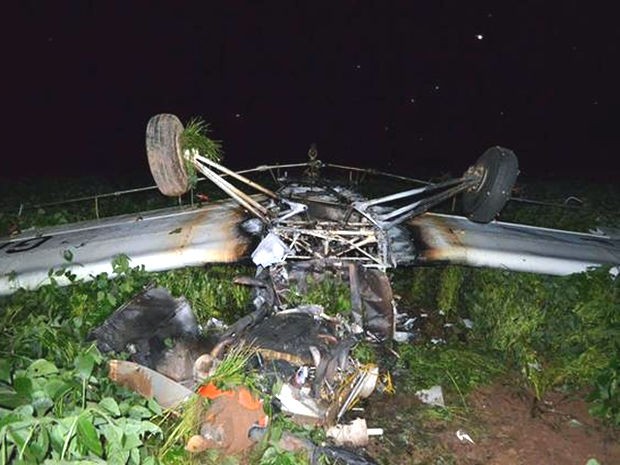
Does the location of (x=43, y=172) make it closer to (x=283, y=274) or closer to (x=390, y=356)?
(x=283, y=274)

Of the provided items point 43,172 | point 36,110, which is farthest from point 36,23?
point 43,172

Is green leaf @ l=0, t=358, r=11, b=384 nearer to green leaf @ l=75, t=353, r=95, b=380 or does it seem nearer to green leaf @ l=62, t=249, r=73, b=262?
green leaf @ l=75, t=353, r=95, b=380

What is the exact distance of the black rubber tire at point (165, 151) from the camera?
440cm

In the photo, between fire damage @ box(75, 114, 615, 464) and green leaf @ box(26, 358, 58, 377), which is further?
fire damage @ box(75, 114, 615, 464)

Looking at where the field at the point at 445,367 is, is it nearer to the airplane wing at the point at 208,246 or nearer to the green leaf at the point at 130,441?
the green leaf at the point at 130,441

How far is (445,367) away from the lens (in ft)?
16.6

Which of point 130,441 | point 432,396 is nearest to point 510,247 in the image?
point 432,396

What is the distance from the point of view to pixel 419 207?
5262mm

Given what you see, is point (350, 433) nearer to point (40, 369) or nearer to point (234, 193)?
point (40, 369)

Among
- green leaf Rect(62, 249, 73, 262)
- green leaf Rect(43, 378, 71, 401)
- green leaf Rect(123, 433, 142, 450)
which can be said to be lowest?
green leaf Rect(123, 433, 142, 450)

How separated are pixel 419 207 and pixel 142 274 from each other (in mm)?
3527

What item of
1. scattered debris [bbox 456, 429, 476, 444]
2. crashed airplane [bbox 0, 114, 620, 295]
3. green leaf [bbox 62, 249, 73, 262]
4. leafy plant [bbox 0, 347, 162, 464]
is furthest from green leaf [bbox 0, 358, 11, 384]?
scattered debris [bbox 456, 429, 476, 444]

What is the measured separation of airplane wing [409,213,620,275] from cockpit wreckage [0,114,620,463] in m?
0.02

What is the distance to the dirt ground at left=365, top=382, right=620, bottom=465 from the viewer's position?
3.94m
